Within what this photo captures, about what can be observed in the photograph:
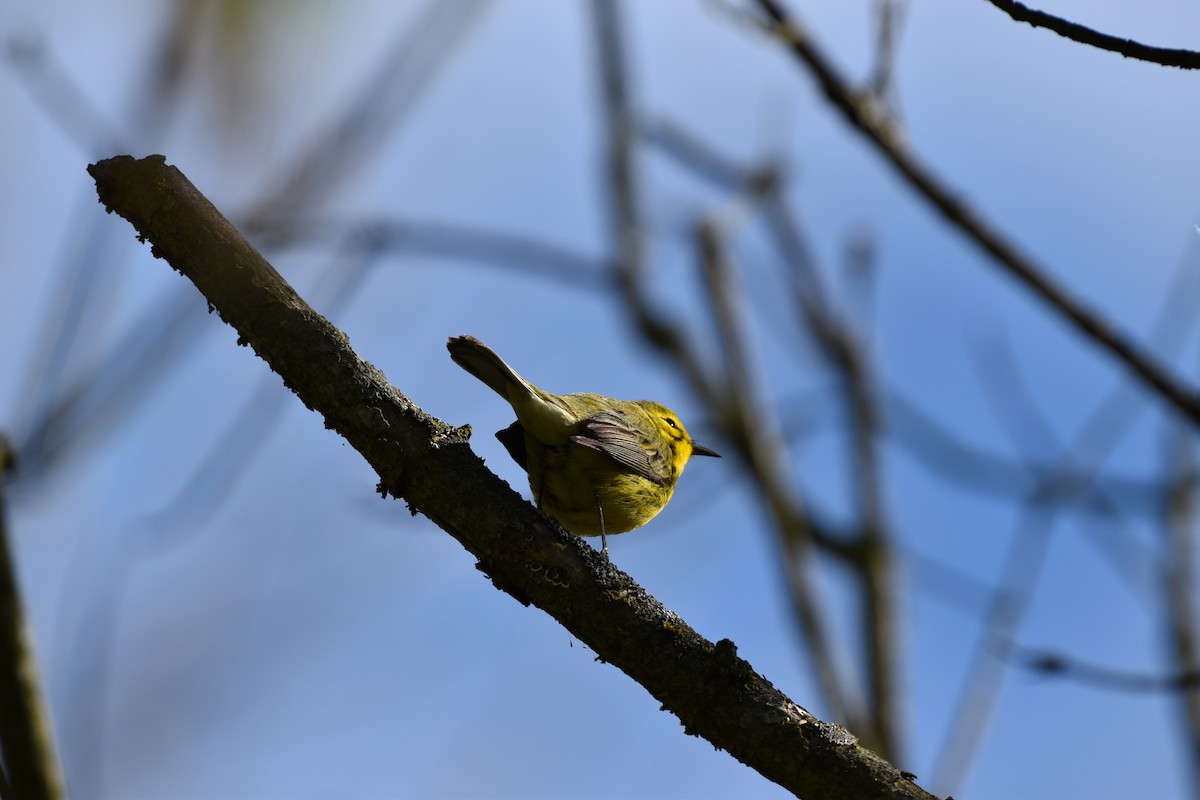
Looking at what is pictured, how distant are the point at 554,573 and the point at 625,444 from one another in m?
2.11

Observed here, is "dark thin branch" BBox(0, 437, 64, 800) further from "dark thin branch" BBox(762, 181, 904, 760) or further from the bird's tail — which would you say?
"dark thin branch" BBox(762, 181, 904, 760)

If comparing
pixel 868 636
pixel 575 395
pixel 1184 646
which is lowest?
pixel 575 395

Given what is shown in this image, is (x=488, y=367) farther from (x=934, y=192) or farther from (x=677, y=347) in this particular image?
(x=677, y=347)

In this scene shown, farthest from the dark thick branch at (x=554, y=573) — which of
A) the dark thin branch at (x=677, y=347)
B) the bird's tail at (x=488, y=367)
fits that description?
the dark thin branch at (x=677, y=347)

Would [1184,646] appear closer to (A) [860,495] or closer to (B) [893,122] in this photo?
(A) [860,495]

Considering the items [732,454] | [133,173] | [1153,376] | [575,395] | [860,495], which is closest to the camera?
[133,173]

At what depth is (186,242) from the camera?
2766 millimetres

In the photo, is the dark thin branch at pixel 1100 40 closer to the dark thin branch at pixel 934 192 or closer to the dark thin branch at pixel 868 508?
the dark thin branch at pixel 934 192

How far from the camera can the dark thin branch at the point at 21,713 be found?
137 inches

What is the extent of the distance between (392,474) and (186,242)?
86 cm

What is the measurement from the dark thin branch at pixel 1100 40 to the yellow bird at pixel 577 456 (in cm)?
248

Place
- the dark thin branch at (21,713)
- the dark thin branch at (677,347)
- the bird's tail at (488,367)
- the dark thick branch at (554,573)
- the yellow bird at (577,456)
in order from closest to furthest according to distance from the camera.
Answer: the dark thick branch at (554,573), the dark thin branch at (21,713), the bird's tail at (488,367), the yellow bird at (577,456), the dark thin branch at (677,347)

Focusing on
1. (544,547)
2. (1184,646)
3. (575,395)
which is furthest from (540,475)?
(1184,646)

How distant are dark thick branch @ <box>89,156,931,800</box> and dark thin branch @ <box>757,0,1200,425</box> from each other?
2.16m
